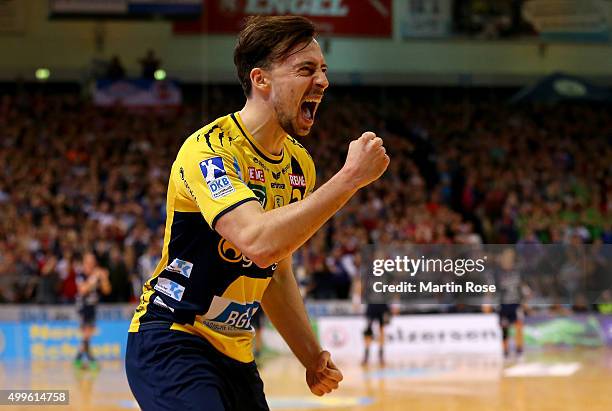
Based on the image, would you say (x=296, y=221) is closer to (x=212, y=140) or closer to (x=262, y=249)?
(x=262, y=249)

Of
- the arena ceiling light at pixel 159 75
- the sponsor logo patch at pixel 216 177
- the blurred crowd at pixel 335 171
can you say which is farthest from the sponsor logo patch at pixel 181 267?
the arena ceiling light at pixel 159 75

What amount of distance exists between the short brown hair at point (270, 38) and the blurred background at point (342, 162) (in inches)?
315

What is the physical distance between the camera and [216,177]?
3.30 meters

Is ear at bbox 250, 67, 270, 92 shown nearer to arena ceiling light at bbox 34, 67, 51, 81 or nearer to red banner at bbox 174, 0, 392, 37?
red banner at bbox 174, 0, 392, 37

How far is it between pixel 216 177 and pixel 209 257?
334mm

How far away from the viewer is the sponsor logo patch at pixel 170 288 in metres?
3.51

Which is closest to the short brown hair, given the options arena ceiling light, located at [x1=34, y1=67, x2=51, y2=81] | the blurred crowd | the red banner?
the blurred crowd

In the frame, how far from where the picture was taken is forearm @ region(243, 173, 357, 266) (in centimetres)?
306

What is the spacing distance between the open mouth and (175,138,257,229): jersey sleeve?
290 millimetres

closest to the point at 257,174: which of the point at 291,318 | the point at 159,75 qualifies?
the point at 291,318

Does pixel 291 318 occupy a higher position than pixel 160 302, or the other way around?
pixel 160 302

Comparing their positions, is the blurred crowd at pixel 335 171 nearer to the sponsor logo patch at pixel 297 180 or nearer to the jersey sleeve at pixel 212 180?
the sponsor logo patch at pixel 297 180

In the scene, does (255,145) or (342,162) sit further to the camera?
(342,162)

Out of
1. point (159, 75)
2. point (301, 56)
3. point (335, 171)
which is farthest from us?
point (159, 75)
